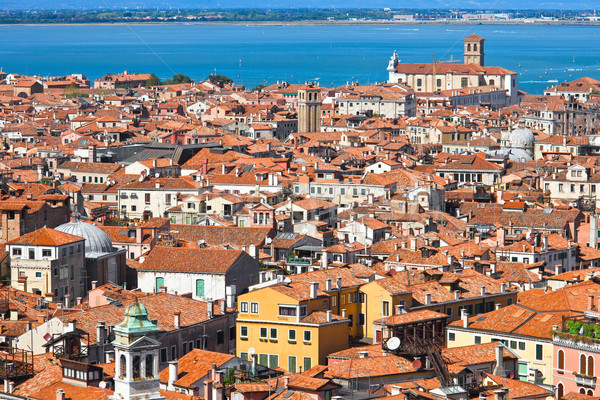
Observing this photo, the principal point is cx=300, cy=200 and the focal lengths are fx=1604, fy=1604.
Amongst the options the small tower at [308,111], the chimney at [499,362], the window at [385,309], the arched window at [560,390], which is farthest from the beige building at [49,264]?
the small tower at [308,111]

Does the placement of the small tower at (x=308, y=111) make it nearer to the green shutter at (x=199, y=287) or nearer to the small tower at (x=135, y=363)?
the green shutter at (x=199, y=287)

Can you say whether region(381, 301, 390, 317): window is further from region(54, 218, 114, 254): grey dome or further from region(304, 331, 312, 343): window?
region(54, 218, 114, 254): grey dome

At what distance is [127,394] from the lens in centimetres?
1542

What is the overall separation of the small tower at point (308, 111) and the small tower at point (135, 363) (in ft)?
208

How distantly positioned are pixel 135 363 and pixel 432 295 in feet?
35.3

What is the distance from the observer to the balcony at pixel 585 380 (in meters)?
19.9

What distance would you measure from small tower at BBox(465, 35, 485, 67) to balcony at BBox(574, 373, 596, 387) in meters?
110

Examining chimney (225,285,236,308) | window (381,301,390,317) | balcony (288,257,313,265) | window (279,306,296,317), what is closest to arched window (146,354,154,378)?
window (279,306,296,317)

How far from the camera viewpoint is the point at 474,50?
13050cm

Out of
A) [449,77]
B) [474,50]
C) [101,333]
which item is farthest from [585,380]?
[474,50]

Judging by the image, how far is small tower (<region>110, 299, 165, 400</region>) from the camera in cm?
1547

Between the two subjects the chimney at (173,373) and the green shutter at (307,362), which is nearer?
the chimney at (173,373)

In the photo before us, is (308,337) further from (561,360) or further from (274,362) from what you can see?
(561,360)

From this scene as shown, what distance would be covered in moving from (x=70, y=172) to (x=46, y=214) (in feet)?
51.6
